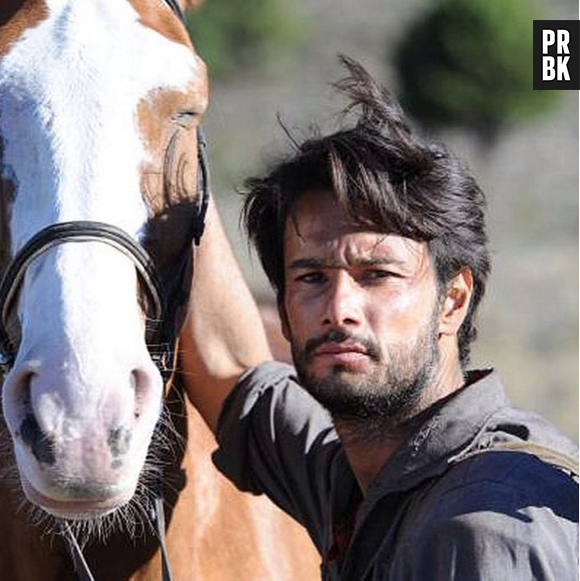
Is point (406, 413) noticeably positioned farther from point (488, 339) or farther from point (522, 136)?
point (522, 136)

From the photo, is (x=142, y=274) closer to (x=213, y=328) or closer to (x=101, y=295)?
(x=101, y=295)

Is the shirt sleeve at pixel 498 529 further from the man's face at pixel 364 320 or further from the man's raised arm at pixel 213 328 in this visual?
the man's raised arm at pixel 213 328

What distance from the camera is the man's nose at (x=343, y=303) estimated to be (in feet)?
9.48

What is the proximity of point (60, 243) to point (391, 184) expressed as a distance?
2.09 feet

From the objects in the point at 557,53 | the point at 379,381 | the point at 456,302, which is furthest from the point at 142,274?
the point at 557,53

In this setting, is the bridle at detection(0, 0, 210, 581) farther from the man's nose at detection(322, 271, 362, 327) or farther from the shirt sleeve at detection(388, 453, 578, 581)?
the shirt sleeve at detection(388, 453, 578, 581)

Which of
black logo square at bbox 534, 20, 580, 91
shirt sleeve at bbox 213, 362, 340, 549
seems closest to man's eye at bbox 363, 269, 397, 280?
shirt sleeve at bbox 213, 362, 340, 549

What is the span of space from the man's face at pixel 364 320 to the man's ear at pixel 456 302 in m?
0.04

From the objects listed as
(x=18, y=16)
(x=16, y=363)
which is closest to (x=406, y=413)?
(x=16, y=363)

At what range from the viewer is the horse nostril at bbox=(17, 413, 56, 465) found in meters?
2.62

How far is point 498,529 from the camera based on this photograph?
8.33 ft

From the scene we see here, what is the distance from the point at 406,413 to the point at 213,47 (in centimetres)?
2457

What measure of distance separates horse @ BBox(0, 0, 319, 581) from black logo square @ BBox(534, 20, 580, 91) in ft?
2.89

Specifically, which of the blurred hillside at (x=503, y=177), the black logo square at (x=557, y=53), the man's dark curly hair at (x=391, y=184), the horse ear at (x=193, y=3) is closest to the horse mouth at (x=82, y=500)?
the man's dark curly hair at (x=391, y=184)
